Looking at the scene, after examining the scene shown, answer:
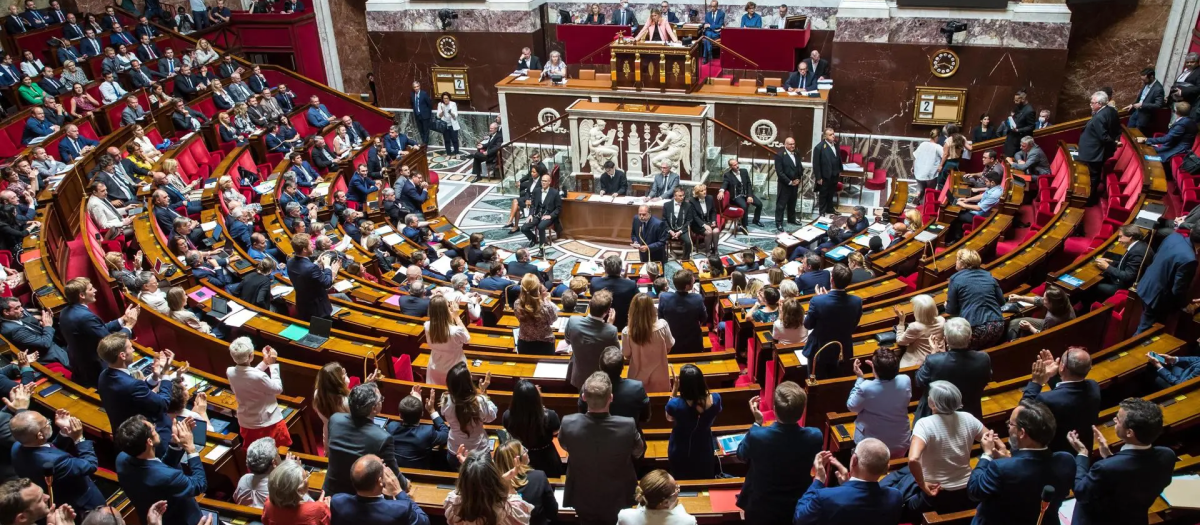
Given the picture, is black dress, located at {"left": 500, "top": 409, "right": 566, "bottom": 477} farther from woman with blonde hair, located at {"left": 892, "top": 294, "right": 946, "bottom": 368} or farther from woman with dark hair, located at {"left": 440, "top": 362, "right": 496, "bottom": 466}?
woman with blonde hair, located at {"left": 892, "top": 294, "right": 946, "bottom": 368}

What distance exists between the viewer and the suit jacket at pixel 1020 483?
3.67 meters

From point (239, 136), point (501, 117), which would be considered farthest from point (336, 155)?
point (501, 117)

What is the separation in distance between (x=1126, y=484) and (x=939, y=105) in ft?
39.1

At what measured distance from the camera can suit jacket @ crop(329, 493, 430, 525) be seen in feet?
12.1

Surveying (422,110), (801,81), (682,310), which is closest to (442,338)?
(682,310)

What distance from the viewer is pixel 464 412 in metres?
4.48

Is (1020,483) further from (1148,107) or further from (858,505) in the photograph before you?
(1148,107)

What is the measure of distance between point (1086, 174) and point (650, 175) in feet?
20.7

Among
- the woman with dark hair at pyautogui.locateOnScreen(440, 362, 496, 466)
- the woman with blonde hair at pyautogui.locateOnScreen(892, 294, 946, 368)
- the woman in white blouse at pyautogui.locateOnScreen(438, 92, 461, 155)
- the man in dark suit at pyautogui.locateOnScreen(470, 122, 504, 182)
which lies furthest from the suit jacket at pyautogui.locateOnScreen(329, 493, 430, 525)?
the woman in white blouse at pyautogui.locateOnScreen(438, 92, 461, 155)

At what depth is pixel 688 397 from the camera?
4352mm

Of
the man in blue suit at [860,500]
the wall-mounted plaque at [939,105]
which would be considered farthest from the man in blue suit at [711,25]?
the man in blue suit at [860,500]

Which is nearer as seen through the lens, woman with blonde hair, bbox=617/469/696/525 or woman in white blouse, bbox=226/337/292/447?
woman with blonde hair, bbox=617/469/696/525

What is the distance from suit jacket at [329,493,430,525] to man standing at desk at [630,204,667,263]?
7.22 m

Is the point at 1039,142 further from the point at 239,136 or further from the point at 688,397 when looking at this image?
the point at 239,136
